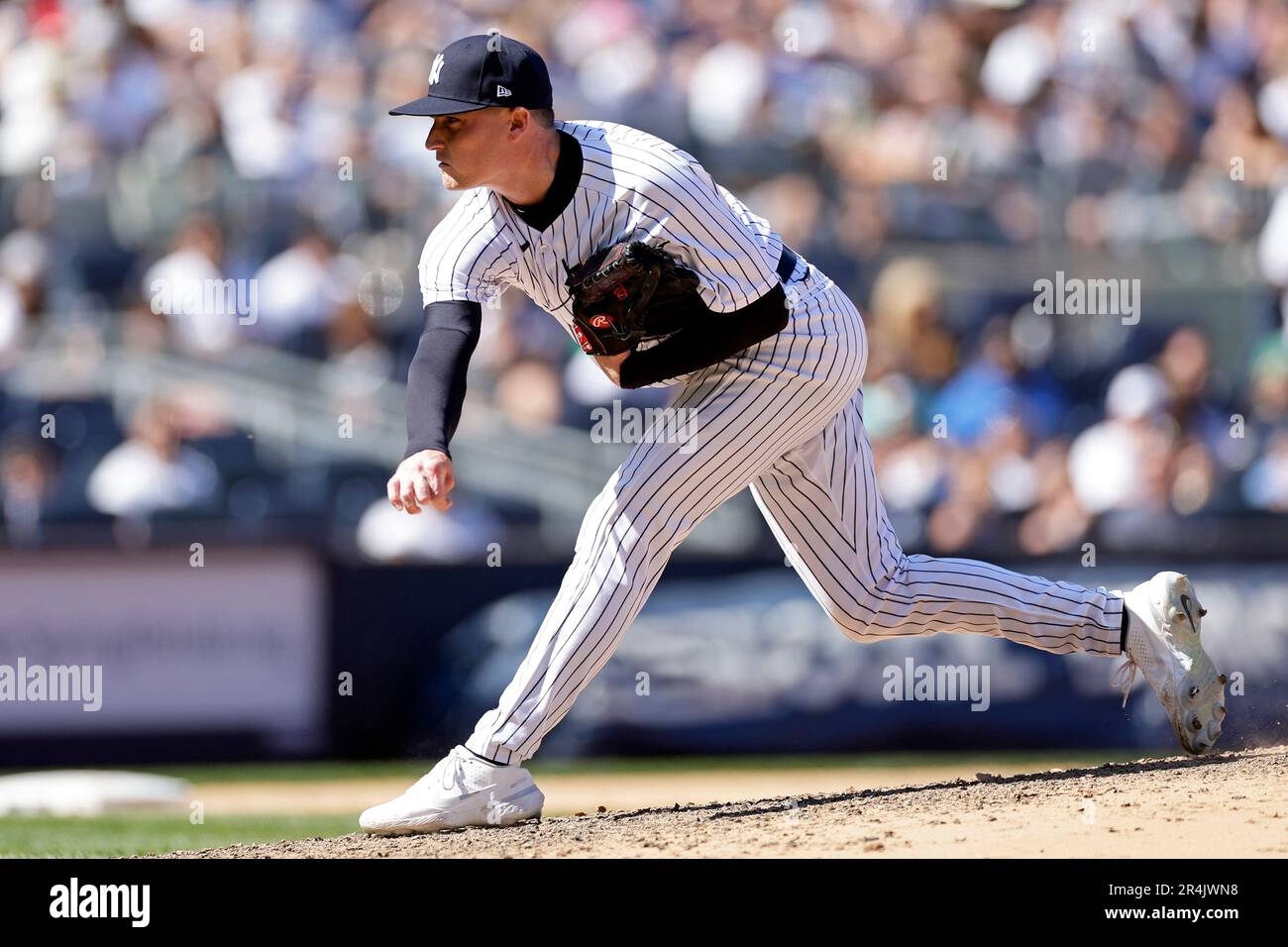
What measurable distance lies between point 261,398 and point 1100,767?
14.9 feet

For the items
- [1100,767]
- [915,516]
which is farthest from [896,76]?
[1100,767]

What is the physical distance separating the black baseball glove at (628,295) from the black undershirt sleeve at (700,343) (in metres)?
0.04

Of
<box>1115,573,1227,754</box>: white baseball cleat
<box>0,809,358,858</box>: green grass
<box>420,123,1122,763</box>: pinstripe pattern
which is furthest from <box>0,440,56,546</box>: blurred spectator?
<box>1115,573,1227,754</box>: white baseball cleat

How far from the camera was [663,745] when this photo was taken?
7.35 meters

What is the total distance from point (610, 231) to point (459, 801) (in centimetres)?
131

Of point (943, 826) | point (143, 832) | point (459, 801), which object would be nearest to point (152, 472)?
point (143, 832)

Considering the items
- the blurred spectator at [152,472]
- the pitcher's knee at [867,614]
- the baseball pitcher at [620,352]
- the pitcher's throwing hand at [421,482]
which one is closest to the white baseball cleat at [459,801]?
the baseball pitcher at [620,352]

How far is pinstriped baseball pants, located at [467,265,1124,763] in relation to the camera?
11.9ft

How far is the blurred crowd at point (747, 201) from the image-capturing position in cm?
760

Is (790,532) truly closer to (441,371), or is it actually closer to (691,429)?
(691,429)

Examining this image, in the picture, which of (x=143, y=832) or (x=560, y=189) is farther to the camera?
(x=143, y=832)

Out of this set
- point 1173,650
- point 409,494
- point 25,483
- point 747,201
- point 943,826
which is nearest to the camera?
point 409,494

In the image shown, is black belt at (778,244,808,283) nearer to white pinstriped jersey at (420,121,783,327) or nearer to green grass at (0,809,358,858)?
white pinstriped jersey at (420,121,783,327)

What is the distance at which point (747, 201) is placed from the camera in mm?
8344
